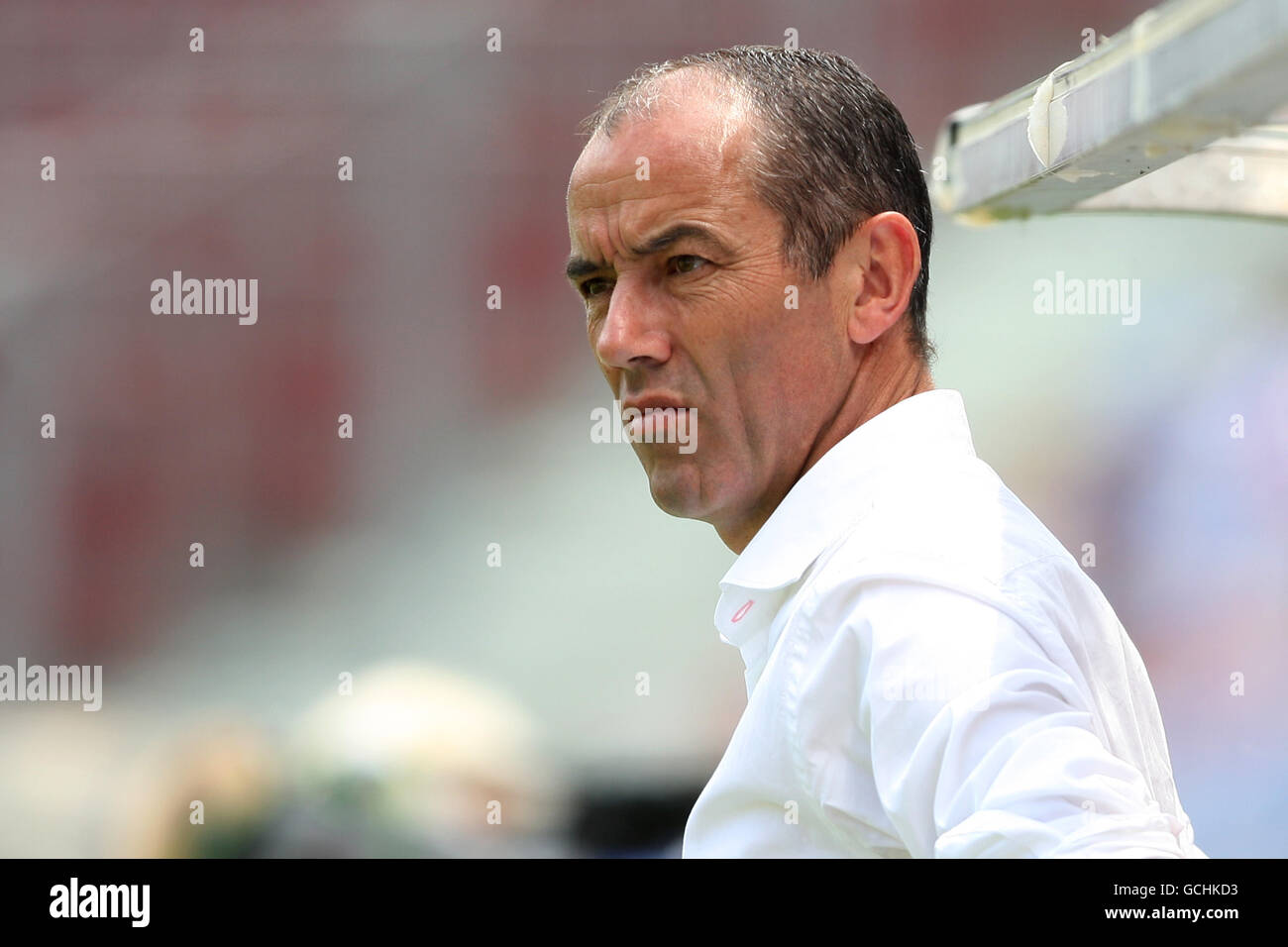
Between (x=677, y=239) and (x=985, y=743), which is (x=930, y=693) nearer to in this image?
(x=985, y=743)

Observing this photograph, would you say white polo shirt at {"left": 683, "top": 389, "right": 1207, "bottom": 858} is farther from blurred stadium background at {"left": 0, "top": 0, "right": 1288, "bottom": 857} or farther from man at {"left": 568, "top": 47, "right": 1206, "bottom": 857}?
blurred stadium background at {"left": 0, "top": 0, "right": 1288, "bottom": 857}

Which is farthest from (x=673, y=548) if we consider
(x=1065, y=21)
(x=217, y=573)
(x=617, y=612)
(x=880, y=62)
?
(x=1065, y=21)

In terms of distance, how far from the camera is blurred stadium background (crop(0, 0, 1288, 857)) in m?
3.39

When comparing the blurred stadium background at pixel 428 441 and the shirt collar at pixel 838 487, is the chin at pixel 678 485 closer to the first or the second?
the shirt collar at pixel 838 487

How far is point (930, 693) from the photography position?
0.73 m

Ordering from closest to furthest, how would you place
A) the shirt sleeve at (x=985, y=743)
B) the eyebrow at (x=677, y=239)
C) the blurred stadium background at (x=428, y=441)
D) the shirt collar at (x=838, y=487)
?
1. the shirt sleeve at (x=985, y=743)
2. the shirt collar at (x=838, y=487)
3. the eyebrow at (x=677, y=239)
4. the blurred stadium background at (x=428, y=441)

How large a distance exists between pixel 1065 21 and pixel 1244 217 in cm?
321

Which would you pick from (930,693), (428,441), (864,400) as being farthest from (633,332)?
(428,441)

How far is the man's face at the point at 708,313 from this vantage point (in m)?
1.09

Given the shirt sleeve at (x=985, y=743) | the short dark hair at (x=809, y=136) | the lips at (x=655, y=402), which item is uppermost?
the short dark hair at (x=809, y=136)

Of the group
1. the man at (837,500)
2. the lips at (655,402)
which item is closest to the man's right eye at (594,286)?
the man at (837,500)

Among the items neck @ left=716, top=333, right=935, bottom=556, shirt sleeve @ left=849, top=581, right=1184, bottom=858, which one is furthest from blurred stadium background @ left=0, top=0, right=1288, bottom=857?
shirt sleeve @ left=849, top=581, right=1184, bottom=858

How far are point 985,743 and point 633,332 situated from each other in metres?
0.51

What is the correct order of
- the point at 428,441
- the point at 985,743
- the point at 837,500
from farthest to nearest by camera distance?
the point at 428,441 < the point at 837,500 < the point at 985,743
